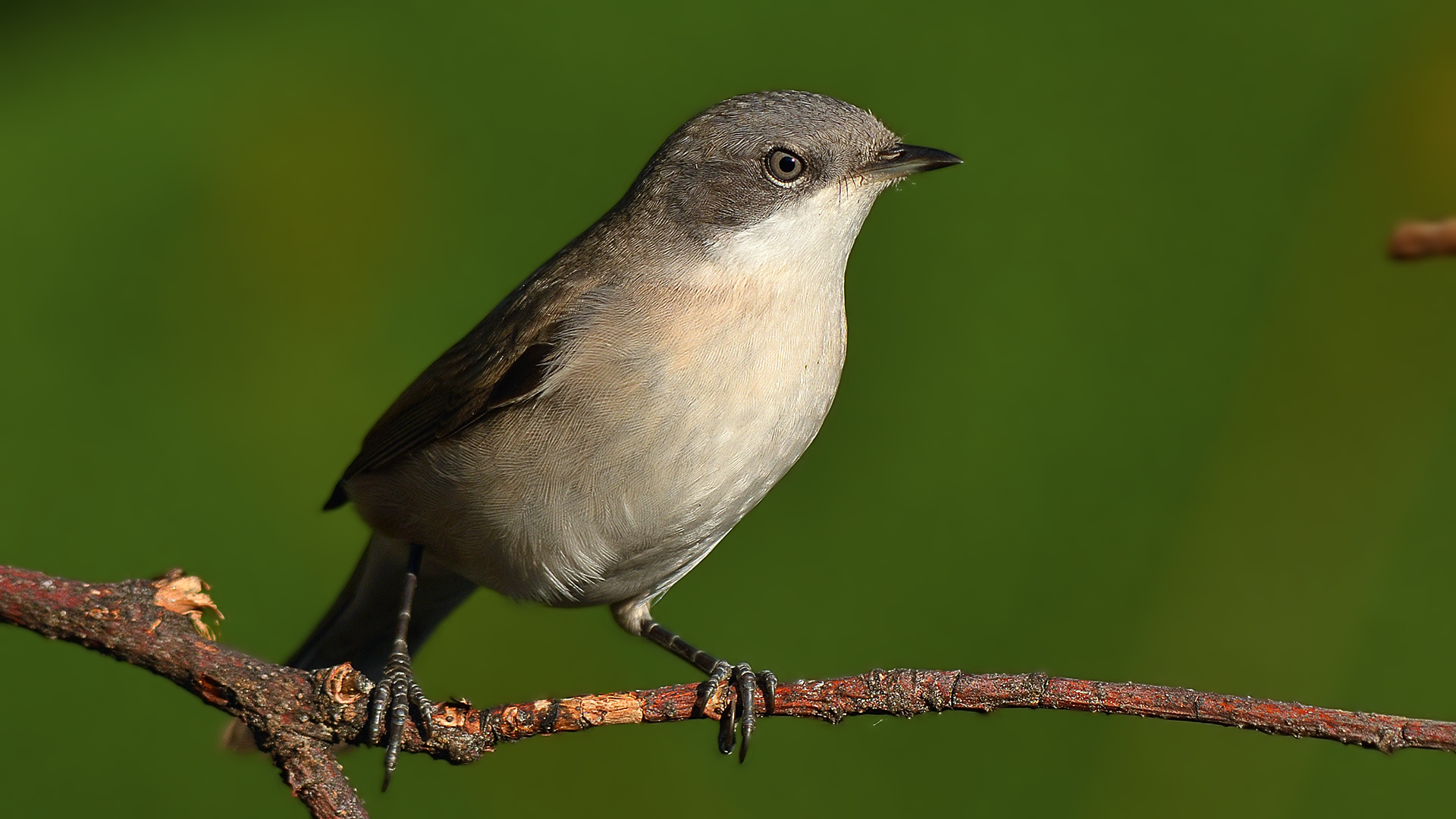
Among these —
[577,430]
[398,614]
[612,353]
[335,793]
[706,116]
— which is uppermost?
[706,116]

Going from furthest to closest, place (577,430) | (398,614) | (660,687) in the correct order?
(398,614) < (577,430) < (660,687)

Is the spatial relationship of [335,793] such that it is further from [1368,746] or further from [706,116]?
[706,116]

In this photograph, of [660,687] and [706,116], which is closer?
[660,687]

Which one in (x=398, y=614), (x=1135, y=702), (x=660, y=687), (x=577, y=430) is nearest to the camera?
(x=1135, y=702)

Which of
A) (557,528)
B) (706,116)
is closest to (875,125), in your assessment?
(706,116)

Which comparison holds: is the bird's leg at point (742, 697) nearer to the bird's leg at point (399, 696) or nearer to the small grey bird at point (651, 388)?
the small grey bird at point (651, 388)

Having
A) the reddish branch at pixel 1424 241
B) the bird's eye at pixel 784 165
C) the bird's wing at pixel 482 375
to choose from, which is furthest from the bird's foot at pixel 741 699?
the reddish branch at pixel 1424 241

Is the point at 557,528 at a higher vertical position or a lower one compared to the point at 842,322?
lower

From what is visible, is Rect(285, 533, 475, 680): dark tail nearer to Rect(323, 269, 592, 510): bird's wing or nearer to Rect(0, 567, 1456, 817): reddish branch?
Rect(323, 269, 592, 510): bird's wing
